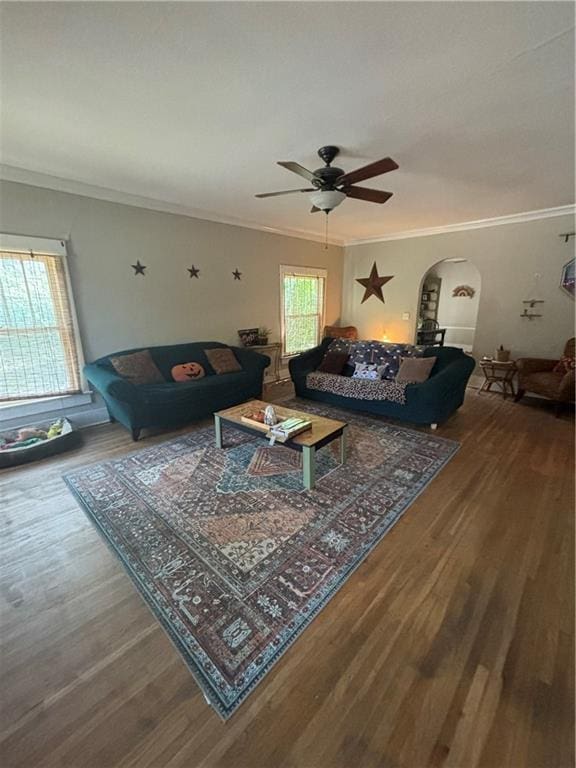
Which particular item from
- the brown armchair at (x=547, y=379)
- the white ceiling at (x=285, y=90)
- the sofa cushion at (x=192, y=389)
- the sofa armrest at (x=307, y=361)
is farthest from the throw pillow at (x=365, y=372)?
the white ceiling at (x=285, y=90)

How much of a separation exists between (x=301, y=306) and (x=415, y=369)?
9.55ft

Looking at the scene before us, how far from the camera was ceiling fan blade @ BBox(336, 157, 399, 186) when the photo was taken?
7.25ft

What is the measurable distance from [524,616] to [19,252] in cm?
477

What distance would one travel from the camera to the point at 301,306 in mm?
6242

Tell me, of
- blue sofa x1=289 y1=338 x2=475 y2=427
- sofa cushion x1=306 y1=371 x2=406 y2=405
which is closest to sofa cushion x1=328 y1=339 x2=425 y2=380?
blue sofa x1=289 y1=338 x2=475 y2=427

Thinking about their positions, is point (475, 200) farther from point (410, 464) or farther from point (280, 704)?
point (280, 704)

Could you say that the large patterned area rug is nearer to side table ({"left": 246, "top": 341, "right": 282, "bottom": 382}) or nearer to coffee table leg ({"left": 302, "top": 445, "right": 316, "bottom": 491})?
coffee table leg ({"left": 302, "top": 445, "right": 316, "bottom": 491})

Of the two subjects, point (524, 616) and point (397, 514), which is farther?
point (397, 514)

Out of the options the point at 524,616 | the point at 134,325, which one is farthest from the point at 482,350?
the point at 134,325

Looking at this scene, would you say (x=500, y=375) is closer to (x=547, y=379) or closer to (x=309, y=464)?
(x=547, y=379)

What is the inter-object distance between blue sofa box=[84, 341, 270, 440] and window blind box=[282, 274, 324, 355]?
161 cm

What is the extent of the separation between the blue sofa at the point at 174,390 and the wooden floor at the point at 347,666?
130 cm

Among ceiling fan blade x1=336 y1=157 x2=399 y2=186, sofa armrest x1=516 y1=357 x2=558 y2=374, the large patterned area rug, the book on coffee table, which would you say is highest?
ceiling fan blade x1=336 y1=157 x2=399 y2=186

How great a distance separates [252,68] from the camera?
169cm
